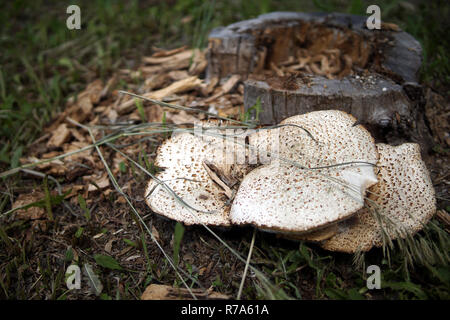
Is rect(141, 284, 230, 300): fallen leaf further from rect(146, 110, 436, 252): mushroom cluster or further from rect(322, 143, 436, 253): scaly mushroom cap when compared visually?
rect(322, 143, 436, 253): scaly mushroom cap

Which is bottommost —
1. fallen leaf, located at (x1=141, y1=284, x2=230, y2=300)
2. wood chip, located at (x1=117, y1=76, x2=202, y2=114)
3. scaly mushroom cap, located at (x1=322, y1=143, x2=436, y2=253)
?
fallen leaf, located at (x1=141, y1=284, x2=230, y2=300)

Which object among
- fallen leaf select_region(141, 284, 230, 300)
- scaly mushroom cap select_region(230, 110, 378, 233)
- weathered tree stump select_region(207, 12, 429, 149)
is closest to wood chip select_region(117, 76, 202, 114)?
weathered tree stump select_region(207, 12, 429, 149)

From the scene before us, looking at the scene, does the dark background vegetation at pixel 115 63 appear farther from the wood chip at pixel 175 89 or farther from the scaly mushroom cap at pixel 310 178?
the wood chip at pixel 175 89

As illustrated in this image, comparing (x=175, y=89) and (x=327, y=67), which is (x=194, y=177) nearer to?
(x=175, y=89)

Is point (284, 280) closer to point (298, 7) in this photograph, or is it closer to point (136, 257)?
point (136, 257)

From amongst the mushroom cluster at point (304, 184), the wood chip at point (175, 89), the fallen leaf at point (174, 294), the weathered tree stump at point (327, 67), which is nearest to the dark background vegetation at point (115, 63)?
the fallen leaf at point (174, 294)

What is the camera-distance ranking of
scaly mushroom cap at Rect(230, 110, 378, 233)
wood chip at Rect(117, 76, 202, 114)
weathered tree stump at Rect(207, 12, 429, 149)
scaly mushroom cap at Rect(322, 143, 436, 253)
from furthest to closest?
wood chip at Rect(117, 76, 202, 114)
weathered tree stump at Rect(207, 12, 429, 149)
scaly mushroom cap at Rect(322, 143, 436, 253)
scaly mushroom cap at Rect(230, 110, 378, 233)

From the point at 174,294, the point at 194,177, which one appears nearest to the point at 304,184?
the point at 194,177

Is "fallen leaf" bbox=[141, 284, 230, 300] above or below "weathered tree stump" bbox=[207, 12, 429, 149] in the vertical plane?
below

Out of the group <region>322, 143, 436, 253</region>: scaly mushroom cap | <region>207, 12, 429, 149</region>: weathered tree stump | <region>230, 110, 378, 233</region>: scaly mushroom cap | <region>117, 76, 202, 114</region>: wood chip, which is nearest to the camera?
<region>230, 110, 378, 233</region>: scaly mushroom cap
